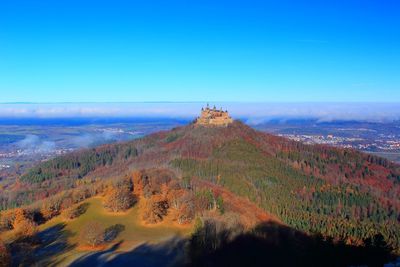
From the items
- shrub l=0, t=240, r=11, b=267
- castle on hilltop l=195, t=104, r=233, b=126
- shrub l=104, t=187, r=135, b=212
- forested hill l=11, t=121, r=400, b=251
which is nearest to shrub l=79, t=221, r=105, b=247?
shrub l=104, t=187, r=135, b=212

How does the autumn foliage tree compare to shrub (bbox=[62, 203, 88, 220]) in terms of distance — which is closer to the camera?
the autumn foliage tree

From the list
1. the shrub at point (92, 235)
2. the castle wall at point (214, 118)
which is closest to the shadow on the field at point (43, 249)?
the shrub at point (92, 235)

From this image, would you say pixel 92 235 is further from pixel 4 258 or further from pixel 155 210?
pixel 4 258

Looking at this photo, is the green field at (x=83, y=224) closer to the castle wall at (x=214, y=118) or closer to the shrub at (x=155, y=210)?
the shrub at (x=155, y=210)

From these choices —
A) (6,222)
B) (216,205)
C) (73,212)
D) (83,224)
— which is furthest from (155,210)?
(6,222)

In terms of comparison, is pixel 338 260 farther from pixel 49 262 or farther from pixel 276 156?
pixel 276 156

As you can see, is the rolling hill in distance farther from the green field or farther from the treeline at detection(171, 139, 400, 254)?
the treeline at detection(171, 139, 400, 254)

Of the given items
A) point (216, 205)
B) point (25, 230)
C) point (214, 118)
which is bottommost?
point (25, 230)
